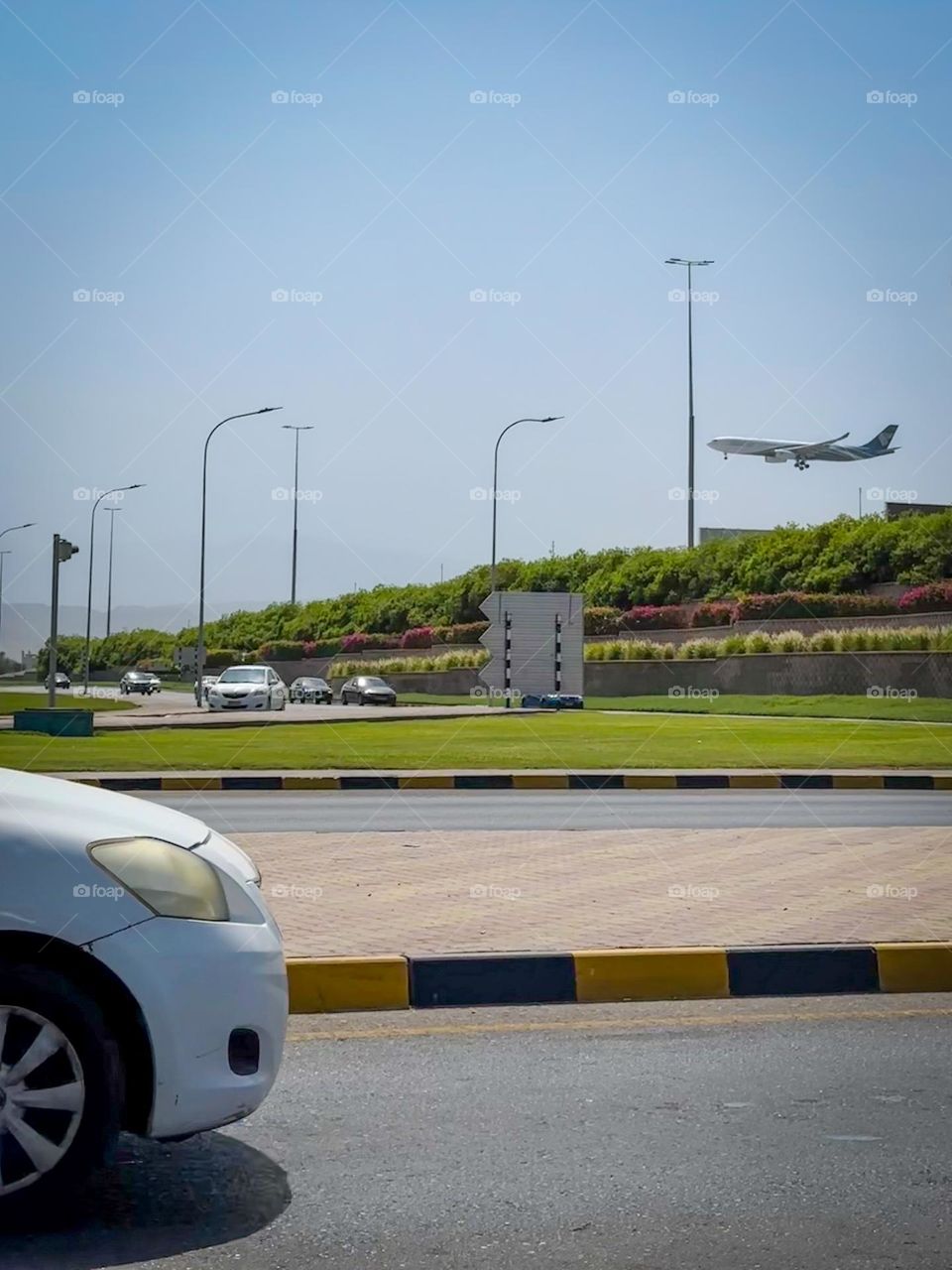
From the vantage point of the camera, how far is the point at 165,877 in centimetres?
457

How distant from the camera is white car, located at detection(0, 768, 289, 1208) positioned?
14.1 ft

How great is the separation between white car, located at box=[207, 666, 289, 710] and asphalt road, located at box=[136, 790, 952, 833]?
27.0 metres

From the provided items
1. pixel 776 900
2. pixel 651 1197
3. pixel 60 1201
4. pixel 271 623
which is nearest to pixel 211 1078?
pixel 60 1201

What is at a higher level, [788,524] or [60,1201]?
[788,524]

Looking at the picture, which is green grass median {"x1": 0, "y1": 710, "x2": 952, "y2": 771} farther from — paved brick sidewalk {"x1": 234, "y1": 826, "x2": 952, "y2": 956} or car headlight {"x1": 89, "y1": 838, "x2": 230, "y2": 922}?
car headlight {"x1": 89, "y1": 838, "x2": 230, "y2": 922}

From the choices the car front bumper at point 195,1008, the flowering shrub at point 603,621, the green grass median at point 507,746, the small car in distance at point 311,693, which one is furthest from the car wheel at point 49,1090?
the small car in distance at point 311,693

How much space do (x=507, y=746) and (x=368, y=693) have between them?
113ft

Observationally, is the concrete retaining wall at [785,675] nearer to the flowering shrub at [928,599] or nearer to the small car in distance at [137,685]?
the flowering shrub at [928,599]

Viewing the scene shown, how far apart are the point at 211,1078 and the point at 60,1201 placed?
49 cm

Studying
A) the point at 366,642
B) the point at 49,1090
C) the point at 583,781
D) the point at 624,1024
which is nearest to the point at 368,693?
the point at 366,642

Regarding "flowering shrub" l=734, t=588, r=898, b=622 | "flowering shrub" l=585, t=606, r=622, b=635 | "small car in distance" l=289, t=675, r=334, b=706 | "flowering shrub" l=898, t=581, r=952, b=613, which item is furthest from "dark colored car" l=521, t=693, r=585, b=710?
"small car in distance" l=289, t=675, r=334, b=706

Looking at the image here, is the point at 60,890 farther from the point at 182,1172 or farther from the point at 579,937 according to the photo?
the point at 579,937

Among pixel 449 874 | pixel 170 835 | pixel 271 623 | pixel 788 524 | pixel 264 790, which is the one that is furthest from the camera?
pixel 271 623

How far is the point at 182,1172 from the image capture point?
4.83m
